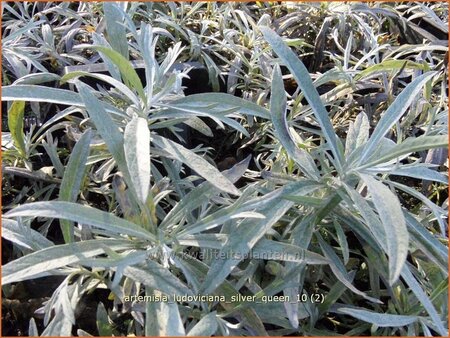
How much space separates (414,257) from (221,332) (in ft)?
1.15

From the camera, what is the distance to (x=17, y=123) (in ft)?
3.05

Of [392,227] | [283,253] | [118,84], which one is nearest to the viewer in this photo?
[392,227]

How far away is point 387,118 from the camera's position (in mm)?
787

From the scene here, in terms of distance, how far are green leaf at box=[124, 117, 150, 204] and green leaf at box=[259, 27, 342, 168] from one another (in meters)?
0.24

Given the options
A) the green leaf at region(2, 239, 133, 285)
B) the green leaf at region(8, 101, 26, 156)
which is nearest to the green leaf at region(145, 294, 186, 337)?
the green leaf at region(2, 239, 133, 285)

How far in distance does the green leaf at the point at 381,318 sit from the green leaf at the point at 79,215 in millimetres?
301

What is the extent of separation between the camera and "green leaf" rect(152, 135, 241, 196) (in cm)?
70

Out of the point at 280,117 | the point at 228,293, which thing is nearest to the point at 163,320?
the point at 228,293

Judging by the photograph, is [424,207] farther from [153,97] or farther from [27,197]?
[27,197]

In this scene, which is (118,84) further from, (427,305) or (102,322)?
(427,305)

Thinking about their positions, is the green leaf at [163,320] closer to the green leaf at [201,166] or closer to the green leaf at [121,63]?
the green leaf at [201,166]

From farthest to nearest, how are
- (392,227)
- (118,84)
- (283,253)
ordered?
(118,84) < (283,253) < (392,227)

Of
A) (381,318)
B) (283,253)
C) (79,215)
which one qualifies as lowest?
(381,318)

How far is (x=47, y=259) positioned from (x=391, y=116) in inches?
21.7
